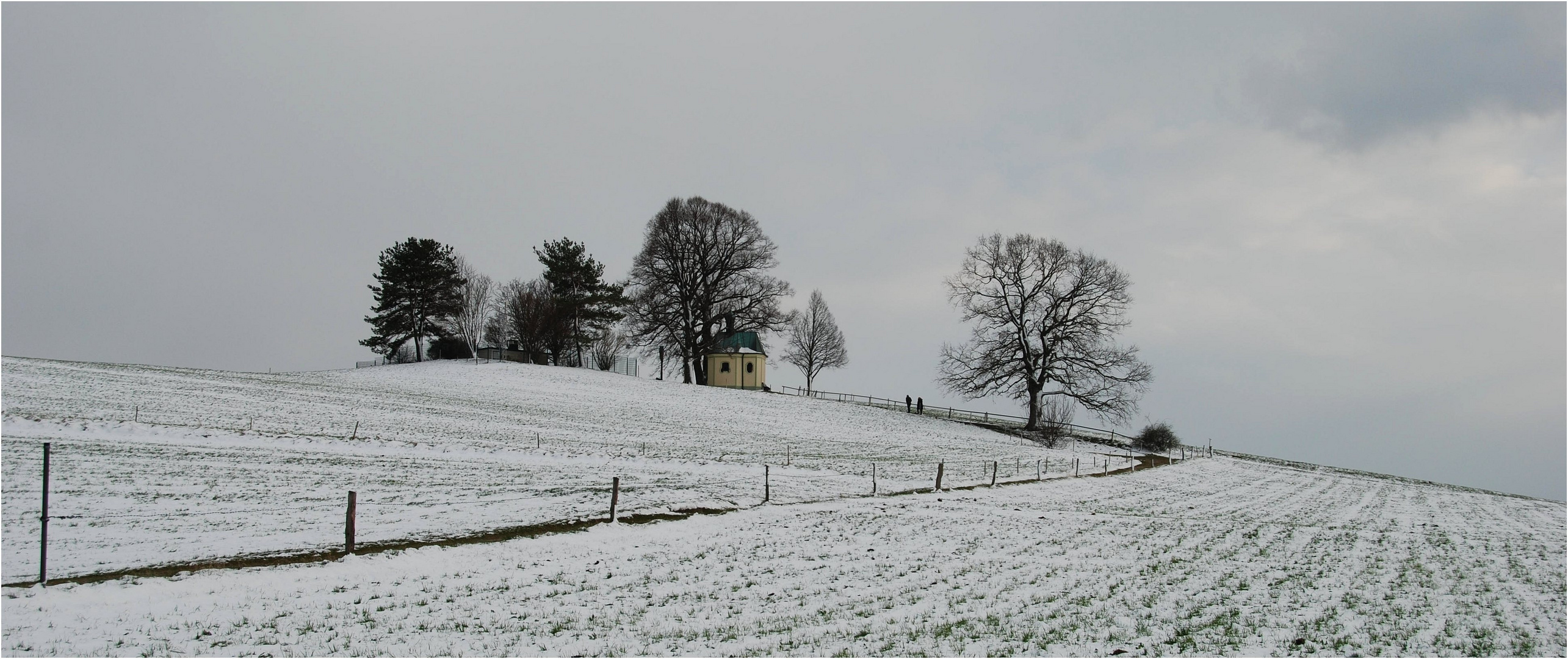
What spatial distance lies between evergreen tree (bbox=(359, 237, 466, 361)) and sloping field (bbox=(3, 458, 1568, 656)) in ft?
171

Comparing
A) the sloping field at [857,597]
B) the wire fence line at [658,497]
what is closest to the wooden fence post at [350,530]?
the wire fence line at [658,497]

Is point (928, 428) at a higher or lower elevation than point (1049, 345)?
lower

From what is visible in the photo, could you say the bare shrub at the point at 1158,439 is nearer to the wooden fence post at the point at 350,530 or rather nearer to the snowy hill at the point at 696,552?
the snowy hill at the point at 696,552

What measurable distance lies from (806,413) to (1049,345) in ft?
47.9

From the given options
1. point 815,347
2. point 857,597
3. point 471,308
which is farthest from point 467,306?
point 857,597

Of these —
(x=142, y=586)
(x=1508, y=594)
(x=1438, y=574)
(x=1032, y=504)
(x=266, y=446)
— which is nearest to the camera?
(x=142, y=586)

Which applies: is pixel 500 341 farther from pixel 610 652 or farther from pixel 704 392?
pixel 610 652

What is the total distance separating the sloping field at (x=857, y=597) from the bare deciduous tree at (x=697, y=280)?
3932 centimetres

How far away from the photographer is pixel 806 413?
4897cm

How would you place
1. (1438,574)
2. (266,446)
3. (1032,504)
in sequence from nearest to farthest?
(1438,574) < (1032,504) < (266,446)

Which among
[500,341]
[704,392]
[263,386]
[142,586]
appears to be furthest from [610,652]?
[500,341]

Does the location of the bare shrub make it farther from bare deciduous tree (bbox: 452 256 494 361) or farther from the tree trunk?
bare deciduous tree (bbox: 452 256 494 361)

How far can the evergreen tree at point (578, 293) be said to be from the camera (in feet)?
209

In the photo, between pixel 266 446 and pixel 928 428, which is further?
pixel 928 428
